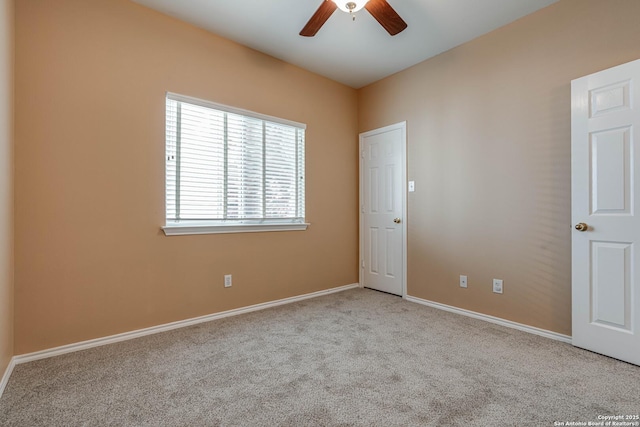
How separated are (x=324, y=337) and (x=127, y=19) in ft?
10.1

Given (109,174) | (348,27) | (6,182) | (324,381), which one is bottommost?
(324,381)

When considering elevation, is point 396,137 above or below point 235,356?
above

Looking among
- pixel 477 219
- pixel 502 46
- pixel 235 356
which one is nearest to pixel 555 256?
pixel 477 219

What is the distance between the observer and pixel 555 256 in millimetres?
2570

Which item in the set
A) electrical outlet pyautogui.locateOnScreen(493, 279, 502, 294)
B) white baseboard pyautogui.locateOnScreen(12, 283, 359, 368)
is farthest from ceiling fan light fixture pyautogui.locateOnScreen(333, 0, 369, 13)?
white baseboard pyautogui.locateOnScreen(12, 283, 359, 368)

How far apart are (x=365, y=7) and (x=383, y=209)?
2.37 meters

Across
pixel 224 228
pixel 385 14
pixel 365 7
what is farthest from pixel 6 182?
pixel 385 14

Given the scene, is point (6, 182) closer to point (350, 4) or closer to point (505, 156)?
point (350, 4)

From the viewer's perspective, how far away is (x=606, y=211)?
2.21m

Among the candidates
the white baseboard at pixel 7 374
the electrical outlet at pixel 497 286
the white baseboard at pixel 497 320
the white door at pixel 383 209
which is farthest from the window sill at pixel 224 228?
the electrical outlet at pixel 497 286

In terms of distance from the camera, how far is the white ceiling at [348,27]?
259 centimetres

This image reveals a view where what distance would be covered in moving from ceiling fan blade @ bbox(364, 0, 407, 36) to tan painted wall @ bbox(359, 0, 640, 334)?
1.26m

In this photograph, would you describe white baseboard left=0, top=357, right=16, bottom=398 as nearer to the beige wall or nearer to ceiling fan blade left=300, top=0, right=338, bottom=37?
the beige wall

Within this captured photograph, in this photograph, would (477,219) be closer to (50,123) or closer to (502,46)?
(502,46)
